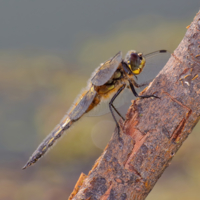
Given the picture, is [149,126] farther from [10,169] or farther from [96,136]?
[10,169]

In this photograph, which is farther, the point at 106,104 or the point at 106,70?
the point at 106,104

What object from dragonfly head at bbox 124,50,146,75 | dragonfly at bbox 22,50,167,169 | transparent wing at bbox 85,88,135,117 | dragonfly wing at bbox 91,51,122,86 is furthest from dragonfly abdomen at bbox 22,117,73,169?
dragonfly head at bbox 124,50,146,75

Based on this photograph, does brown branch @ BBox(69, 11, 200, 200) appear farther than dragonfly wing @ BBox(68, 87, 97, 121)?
No

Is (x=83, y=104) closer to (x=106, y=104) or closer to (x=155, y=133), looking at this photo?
(x=106, y=104)

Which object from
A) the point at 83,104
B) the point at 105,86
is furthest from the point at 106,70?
the point at 83,104

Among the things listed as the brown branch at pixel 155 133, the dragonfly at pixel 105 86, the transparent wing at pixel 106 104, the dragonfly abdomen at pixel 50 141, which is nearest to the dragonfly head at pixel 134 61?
the dragonfly at pixel 105 86

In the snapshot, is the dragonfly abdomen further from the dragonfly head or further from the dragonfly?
the dragonfly head
